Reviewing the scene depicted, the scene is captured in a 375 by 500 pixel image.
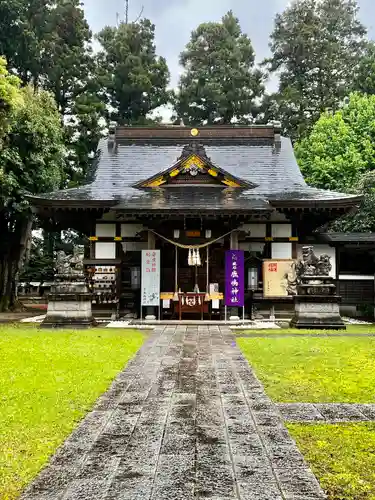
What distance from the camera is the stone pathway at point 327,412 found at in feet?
15.3

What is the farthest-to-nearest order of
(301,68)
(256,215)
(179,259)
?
(301,68) < (179,259) < (256,215)

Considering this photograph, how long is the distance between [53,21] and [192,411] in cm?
2998

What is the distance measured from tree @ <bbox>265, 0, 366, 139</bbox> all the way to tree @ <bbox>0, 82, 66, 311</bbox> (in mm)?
21383

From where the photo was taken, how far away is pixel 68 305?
1316cm

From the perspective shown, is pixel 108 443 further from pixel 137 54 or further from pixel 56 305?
pixel 137 54

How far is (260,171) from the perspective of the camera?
19.2m

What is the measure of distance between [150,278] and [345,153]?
618 inches

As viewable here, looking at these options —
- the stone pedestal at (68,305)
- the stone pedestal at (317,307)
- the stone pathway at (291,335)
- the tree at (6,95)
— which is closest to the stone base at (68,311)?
the stone pedestal at (68,305)

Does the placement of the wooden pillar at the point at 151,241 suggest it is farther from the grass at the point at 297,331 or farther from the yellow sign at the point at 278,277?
the grass at the point at 297,331

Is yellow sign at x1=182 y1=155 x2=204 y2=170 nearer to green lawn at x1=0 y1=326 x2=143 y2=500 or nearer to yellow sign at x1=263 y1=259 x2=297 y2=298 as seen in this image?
yellow sign at x1=263 y1=259 x2=297 y2=298

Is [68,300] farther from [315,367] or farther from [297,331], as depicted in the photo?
[315,367]

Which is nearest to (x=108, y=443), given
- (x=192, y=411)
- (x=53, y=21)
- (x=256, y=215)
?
(x=192, y=411)

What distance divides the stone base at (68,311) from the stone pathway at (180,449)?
6814 mm

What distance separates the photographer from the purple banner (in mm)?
15188
